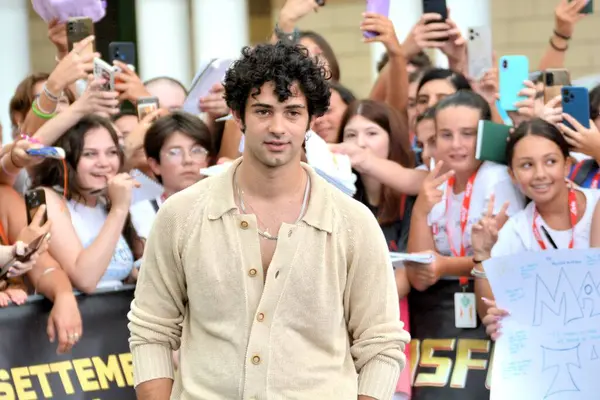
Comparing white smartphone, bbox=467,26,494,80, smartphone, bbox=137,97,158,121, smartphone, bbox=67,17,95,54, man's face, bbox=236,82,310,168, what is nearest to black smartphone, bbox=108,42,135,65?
smartphone, bbox=137,97,158,121

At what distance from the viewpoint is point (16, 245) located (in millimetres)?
6816

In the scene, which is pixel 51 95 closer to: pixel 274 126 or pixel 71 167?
pixel 71 167

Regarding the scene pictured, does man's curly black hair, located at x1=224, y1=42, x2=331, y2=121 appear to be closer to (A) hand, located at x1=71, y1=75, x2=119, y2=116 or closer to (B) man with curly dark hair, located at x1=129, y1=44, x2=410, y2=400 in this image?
(B) man with curly dark hair, located at x1=129, y1=44, x2=410, y2=400

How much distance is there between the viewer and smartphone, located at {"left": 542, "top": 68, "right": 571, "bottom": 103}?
7.85 meters

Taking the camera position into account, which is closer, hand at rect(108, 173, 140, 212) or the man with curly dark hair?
the man with curly dark hair

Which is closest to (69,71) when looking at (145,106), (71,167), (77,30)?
(77,30)

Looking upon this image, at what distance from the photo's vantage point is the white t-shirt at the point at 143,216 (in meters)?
7.85

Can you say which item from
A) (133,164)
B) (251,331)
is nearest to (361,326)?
(251,331)

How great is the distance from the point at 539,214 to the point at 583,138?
1.44ft

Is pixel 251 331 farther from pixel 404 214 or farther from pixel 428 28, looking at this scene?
pixel 428 28

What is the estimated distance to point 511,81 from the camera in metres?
8.02

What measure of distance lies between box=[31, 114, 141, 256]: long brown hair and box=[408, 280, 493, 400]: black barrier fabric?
154 centimetres

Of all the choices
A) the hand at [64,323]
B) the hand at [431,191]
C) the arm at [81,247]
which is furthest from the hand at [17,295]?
the hand at [431,191]

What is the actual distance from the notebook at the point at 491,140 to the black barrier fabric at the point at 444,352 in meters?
0.69
